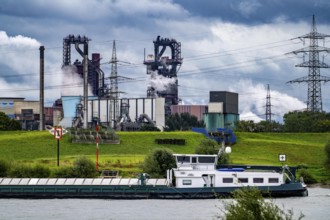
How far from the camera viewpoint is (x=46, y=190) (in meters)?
85.4

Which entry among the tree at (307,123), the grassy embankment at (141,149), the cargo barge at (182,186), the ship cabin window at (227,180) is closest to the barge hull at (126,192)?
the cargo barge at (182,186)

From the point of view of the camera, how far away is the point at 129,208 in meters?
73.9

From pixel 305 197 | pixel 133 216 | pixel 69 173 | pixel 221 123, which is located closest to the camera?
pixel 133 216

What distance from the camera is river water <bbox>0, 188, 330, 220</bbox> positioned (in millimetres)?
67375

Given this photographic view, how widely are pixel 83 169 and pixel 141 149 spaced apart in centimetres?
3012

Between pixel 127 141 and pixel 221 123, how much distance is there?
65.9m

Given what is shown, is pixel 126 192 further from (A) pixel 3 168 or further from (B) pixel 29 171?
(A) pixel 3 168

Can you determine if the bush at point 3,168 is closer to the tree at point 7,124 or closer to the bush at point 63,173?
the bush at point 63,173

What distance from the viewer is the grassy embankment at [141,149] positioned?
113 metres

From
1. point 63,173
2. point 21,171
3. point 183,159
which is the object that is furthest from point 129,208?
point 21,171

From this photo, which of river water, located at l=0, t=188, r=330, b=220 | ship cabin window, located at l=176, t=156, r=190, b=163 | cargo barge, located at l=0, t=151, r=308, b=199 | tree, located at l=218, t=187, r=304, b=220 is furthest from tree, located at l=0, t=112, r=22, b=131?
tree, located at l=218, t=187, r=304, b=220

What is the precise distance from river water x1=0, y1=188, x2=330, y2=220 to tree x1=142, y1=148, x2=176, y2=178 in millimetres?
14026

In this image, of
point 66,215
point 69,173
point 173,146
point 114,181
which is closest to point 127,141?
point 173,146

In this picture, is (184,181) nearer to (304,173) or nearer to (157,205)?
(157,205)
